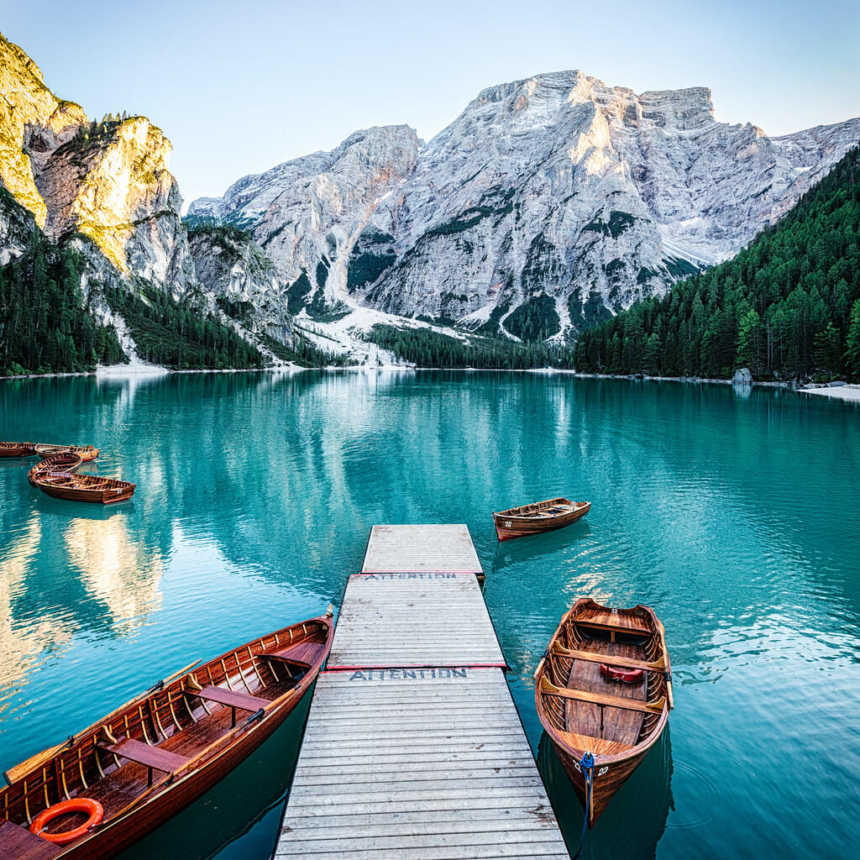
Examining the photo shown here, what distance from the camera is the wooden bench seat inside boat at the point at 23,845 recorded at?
10.1 m

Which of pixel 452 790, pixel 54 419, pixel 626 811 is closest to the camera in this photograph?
Result: pixel 452 790

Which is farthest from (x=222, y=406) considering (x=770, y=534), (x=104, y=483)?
(x=770, y=534)

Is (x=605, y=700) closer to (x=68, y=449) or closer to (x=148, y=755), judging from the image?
(x=148, y=755)

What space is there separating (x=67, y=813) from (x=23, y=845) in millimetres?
1095

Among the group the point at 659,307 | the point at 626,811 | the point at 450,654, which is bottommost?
the point at 626,811

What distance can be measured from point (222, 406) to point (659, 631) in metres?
98.3

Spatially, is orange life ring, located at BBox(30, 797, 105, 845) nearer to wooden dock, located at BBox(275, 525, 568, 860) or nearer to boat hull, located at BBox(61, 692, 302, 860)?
boat hull, located at BBox(61, 692, 302, 860)

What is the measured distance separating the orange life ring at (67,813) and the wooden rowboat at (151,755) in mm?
28

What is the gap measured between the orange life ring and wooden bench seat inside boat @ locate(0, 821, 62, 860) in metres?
0.11

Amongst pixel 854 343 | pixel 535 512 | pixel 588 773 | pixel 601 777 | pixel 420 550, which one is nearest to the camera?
pixel 588 773

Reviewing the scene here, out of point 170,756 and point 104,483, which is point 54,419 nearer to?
point 104,483

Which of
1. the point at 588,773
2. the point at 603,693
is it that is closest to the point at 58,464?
the point at 603,693

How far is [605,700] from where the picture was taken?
48.3 ft

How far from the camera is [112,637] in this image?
22719 millimetres
